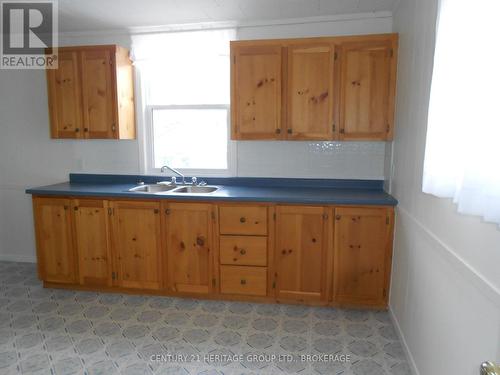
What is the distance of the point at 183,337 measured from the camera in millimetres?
2426

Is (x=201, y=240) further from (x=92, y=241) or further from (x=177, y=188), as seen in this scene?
(x=92, y=241)

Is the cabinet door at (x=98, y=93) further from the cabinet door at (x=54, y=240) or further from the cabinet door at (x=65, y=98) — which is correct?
the cabinet door at (x=54, y=240)

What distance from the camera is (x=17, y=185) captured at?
3842 millimetres

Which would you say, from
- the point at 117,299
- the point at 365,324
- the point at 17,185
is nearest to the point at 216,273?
the point at 117,299

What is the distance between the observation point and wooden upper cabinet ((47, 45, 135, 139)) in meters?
3.16

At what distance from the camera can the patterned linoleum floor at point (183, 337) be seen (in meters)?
2.13

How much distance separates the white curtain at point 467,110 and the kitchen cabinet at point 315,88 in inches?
49.5

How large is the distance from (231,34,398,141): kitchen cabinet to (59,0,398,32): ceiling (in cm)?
26

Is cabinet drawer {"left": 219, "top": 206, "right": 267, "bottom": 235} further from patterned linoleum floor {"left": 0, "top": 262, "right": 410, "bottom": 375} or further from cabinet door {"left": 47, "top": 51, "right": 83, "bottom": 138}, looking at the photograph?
cabinet door {"left": 47, "top": 51, "right": 83, "bottom": 138}

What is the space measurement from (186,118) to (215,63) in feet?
1.96

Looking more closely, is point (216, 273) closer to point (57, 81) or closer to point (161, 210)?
point (161, 210)

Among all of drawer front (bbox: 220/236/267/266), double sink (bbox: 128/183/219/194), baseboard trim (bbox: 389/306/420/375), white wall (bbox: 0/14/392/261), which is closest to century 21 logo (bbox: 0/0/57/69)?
white wall (bbox: 0/14/392/261)

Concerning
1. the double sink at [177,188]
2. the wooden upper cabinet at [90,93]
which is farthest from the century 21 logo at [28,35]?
the double sink at [177,188]

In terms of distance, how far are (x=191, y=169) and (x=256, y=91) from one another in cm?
106
